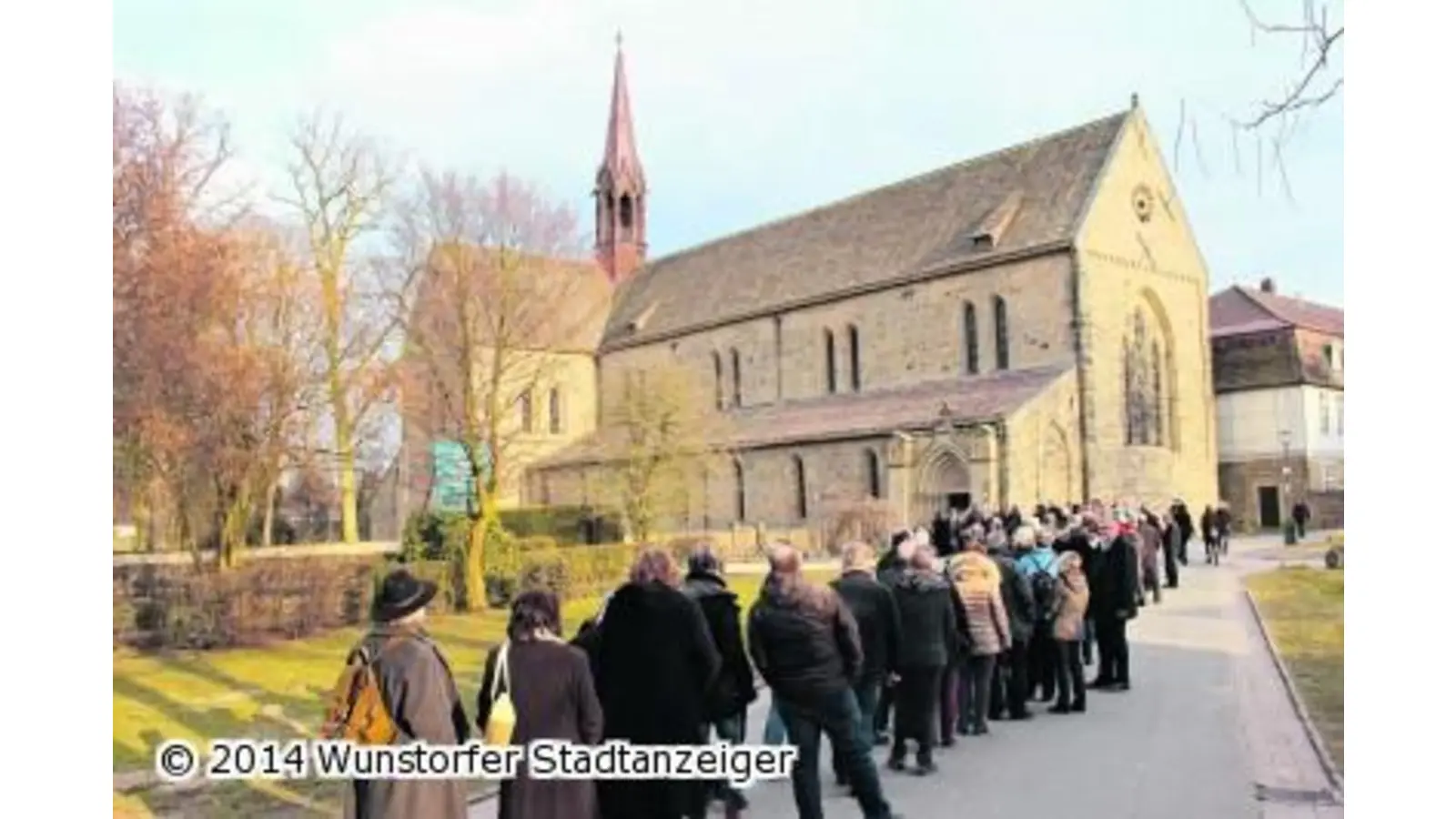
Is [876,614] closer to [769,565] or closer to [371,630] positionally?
[769,565]

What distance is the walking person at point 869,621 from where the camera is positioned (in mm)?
6328

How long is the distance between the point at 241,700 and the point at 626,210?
311 cm

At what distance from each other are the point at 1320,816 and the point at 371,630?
3.99m

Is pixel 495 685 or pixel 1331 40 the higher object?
pixel 1331 40

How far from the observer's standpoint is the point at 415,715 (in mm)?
4453

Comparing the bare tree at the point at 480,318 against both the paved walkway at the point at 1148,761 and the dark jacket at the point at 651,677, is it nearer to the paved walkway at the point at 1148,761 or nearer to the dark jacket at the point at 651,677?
the dark jacket at the point at 651,677

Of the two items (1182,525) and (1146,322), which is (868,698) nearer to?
(1146,322)

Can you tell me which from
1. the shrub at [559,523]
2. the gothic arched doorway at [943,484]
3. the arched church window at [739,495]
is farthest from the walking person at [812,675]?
the gothic arched doorway at [943,484]

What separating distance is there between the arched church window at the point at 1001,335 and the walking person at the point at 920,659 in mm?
8551

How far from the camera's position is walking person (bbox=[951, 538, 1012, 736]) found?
24.4 feet

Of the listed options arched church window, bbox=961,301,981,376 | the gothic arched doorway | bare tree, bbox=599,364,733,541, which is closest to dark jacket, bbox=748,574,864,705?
bare tree, bbox=599,364,733,541

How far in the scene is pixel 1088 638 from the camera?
9.52m
